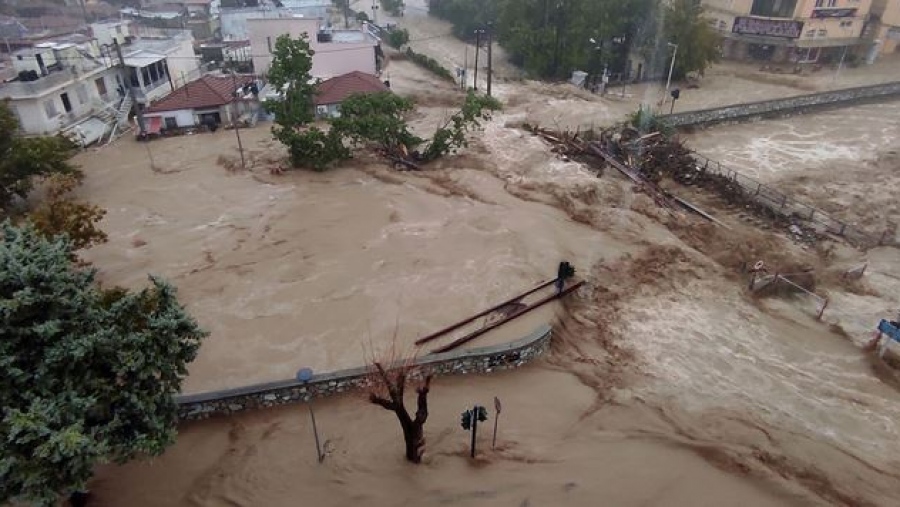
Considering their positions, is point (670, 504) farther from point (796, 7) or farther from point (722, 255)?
point (796, 7)

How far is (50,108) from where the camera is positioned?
2973 centimetres

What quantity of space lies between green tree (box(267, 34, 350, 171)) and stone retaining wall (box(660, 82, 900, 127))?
19.9 metres

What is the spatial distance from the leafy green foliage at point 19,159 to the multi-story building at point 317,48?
64.2ft

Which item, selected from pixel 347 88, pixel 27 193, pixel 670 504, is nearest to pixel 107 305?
pixel 670 504

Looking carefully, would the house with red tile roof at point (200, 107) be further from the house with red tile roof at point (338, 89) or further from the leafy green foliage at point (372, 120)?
the leafy green foliage at point (372, 120)

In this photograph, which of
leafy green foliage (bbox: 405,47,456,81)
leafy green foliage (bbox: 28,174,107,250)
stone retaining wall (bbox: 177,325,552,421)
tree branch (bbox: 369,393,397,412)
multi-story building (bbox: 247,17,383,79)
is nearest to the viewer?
tree branch (bbox: 369,393,397,412)

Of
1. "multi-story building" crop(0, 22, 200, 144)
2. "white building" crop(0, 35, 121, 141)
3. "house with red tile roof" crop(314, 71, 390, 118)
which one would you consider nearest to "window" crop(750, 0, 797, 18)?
"house with red tile roof" crop(314, 71, 390, 118)

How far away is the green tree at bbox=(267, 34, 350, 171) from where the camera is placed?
26.4 meters

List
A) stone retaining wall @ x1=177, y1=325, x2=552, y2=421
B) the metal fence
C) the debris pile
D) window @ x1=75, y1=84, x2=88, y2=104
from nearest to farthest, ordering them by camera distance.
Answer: stone retaining wall @ x1=177, y1=325, x2=552, y2=421 → the metal fence → the debris pile → window @ x1=75, y1=84, x2=88, y2=104

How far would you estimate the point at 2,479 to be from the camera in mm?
7898

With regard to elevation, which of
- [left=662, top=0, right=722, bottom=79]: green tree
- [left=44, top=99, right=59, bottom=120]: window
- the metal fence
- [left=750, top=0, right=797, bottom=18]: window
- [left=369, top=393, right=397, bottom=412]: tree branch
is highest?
[left=750, top=0, right=797, bottom=18]: window

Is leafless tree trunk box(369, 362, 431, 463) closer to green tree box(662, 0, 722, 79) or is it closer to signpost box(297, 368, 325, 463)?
signpost box(297, 368, 325, 463)

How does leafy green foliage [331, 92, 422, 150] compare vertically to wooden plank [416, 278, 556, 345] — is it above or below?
above

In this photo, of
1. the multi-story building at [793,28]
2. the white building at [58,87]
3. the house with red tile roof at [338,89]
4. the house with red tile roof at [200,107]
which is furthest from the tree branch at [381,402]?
the multi-story building at [793,28]
